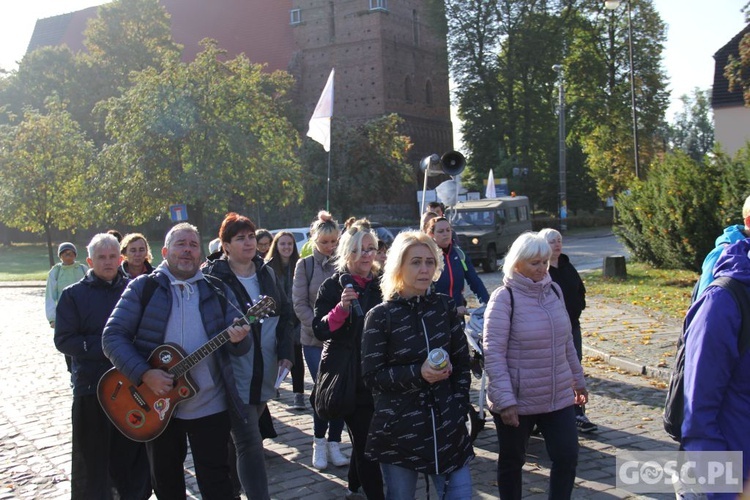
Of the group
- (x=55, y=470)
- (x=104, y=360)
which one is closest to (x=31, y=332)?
(x=55, y=470)

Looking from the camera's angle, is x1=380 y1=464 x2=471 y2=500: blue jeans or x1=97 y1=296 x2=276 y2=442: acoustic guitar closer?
x1=380 y1=464 x2=471 y2=500: blue jeans

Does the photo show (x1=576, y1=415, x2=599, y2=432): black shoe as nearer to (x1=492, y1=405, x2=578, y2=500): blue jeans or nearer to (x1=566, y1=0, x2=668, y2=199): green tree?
(x1=492, y1=405, x2=578, y2=500): blue jeans

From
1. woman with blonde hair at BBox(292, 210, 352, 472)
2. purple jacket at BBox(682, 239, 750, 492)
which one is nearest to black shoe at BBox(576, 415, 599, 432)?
woman with blonde hair at BBox(292, 210, 352, 472)

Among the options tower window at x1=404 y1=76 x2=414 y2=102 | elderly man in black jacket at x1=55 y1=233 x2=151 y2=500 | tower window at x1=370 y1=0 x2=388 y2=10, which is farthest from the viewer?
tower window at x1=404 y1=76 x2=414 y2=102

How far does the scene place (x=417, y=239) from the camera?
171 inches

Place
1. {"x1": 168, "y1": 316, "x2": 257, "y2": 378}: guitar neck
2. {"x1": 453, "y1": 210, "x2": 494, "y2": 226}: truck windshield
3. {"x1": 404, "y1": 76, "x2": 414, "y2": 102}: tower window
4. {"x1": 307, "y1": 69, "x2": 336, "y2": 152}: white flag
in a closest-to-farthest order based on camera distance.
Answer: {"x1": 168, "y1": 316, "x2": 257, "y2": 378}: guitar neck → {"x1": 307, "y1": 69, "x2": 336, "y2": 152}: white flag → {"x1": 453, "y1": 210, "x2": 494, "y2": 226}: truck windshield → {"x1": 404, "y1": 76, "x2": 414, "y2": 102}: tower window

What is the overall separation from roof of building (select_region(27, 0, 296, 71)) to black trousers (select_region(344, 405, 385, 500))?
62.0m

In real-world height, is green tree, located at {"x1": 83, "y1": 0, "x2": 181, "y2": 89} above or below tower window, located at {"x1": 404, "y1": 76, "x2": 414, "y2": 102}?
above

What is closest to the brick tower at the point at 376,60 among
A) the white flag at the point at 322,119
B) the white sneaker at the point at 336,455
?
the white flag at the point at 322,119

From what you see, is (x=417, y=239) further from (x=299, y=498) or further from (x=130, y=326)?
(x=299, y=498)

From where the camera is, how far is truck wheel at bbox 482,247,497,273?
26.1m

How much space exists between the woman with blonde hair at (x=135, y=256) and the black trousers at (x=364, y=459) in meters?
2.84

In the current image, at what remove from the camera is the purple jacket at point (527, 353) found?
4668 millimetres

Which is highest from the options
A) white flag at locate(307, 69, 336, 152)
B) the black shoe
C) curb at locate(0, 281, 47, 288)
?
white flag at locate(307, 69, 336, 152)
